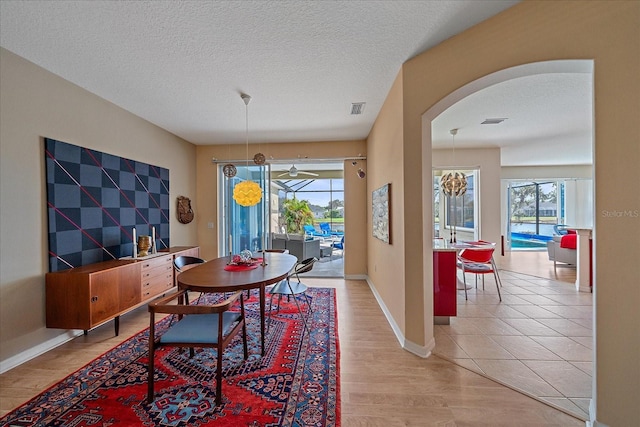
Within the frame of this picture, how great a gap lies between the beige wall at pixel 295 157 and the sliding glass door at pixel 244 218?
6.1 inches

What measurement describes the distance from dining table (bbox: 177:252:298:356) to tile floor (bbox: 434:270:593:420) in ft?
5.34

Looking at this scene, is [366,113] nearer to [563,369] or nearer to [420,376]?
[420,376]

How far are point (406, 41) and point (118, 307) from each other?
147 inches

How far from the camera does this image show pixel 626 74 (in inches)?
53.4

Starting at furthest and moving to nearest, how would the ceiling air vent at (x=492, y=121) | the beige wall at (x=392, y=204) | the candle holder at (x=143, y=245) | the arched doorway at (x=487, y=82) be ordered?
the ceiling air vent at (x=492, y=121) < the candle holder at (x=143, y=245) < the beige wall at (x=392, y=204) < the arched doorway at (x=487, y=82)

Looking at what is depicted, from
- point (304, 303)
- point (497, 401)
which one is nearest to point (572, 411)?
point (497, 401)

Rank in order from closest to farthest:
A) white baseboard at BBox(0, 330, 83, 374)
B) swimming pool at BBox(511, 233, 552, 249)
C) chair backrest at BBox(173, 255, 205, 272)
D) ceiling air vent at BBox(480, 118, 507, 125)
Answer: white baseboard at BBox(0, 330, 83, 374) → chair backrest at BBox(173, 255, 205, 272) → ceiling air vent at BBox(480, 118, 507, 125) → swimming pool at BBox(511, 233, 552, 249)

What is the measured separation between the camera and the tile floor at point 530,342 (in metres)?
1.92

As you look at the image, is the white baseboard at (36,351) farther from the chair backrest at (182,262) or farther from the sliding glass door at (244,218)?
the sliding glass door at (244,218)

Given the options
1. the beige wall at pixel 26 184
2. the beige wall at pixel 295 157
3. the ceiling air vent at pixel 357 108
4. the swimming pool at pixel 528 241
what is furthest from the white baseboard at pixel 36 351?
the swimming pool at pixel 528 241

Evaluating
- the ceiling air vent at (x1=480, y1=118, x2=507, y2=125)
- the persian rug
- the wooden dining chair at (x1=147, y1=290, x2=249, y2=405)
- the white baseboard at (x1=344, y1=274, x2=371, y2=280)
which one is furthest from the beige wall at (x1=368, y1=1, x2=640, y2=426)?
the white baseboard at (x1=344, y1=274, x2=371, y2=280)

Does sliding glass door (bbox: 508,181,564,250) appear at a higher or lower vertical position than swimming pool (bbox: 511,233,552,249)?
higher

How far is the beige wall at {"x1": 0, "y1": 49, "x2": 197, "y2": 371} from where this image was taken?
7.14ft

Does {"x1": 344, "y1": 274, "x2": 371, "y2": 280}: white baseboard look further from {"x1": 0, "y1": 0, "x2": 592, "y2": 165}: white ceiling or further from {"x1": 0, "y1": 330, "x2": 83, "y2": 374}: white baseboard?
{"x1": 0, "y1": 330, "x2": 83, "y2": 374}: white baseboard
